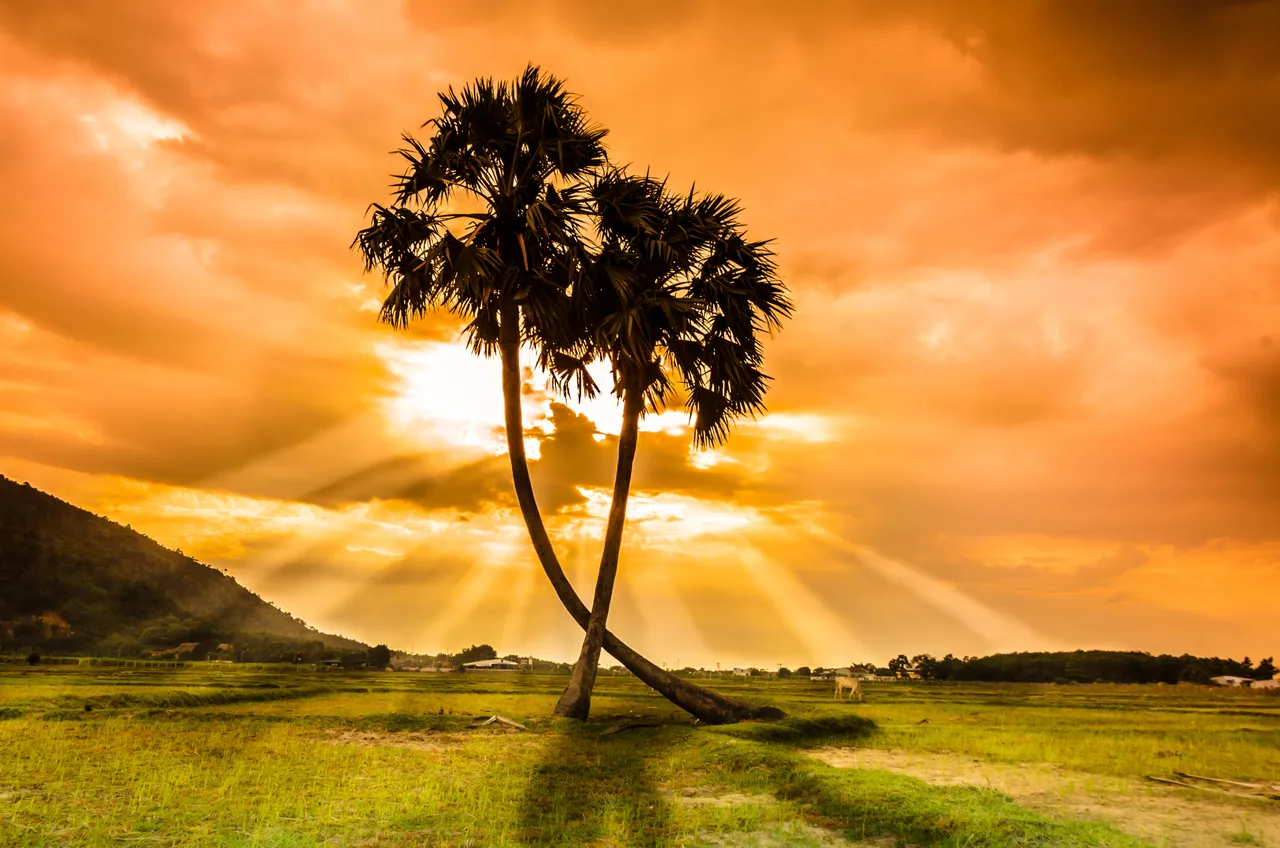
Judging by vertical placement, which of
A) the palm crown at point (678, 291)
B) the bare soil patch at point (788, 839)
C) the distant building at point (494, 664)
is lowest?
the distant building at point (494, 664)

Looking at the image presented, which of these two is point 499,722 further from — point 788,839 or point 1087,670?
point 1087,670

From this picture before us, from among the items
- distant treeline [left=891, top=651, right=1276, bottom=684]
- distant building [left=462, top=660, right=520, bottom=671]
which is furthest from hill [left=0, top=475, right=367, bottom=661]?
distant treeline [left=891, top=651, right=1276, bottom=684]

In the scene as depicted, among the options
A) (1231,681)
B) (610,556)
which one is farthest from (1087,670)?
(610,556)

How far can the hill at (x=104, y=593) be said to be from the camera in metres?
102

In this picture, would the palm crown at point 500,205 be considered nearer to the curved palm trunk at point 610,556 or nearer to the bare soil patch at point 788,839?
the curved palm trunk at point 610,556

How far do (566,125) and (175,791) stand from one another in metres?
17.0

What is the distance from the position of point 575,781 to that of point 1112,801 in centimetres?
781

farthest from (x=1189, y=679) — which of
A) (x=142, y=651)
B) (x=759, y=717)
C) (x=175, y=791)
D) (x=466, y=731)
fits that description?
(x=142, y=651)

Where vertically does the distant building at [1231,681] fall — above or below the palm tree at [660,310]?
below

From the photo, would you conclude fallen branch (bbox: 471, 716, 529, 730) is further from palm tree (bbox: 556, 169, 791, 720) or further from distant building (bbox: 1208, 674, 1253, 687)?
distant building (bbox: 1208, 674, 1253, 687)

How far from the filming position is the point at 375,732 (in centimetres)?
1708

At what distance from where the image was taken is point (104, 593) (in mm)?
115688

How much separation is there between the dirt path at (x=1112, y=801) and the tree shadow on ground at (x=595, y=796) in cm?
404

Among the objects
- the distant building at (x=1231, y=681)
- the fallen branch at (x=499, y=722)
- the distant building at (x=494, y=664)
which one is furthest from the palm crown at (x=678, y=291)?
the distant building at (x=494, y=664)
